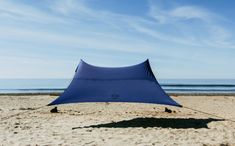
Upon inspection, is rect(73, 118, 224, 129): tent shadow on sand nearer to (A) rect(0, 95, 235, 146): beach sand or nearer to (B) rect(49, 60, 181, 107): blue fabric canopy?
(A) rect(0, 95, 235, 146): beach sand

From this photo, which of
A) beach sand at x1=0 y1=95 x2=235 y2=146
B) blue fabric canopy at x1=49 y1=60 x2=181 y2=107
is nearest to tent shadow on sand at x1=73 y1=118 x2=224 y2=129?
beach sand at x1=0 y1=95 x2=235 y2=146

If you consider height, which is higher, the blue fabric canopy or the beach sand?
the blue fabric canopy

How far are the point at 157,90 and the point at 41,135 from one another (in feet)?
16.1

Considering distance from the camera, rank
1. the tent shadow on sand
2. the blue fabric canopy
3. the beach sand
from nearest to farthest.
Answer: the beach sand → the tent shadow on sand → the blue fabric canopy

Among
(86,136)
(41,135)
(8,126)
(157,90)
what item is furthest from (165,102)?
(8,126)

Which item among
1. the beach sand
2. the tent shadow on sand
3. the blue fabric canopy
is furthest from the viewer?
the blue fabric canopy

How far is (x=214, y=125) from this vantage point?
12.5 m

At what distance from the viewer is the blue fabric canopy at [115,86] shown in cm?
1313

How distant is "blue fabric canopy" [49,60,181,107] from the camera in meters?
13.1

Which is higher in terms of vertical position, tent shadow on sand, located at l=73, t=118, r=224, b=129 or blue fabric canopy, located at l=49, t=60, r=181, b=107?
blue fabric canopy, located at l=49, t=60, r=181, b=107

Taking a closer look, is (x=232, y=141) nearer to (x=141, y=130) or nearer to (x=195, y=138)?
(x=195, y=138)

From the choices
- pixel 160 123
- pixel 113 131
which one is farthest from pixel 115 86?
pixel 113 131

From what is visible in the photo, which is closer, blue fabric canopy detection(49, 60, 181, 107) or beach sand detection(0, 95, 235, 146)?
beach sand detection(0, 95, 235, 146)

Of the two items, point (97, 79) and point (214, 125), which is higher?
point (97, 79)
